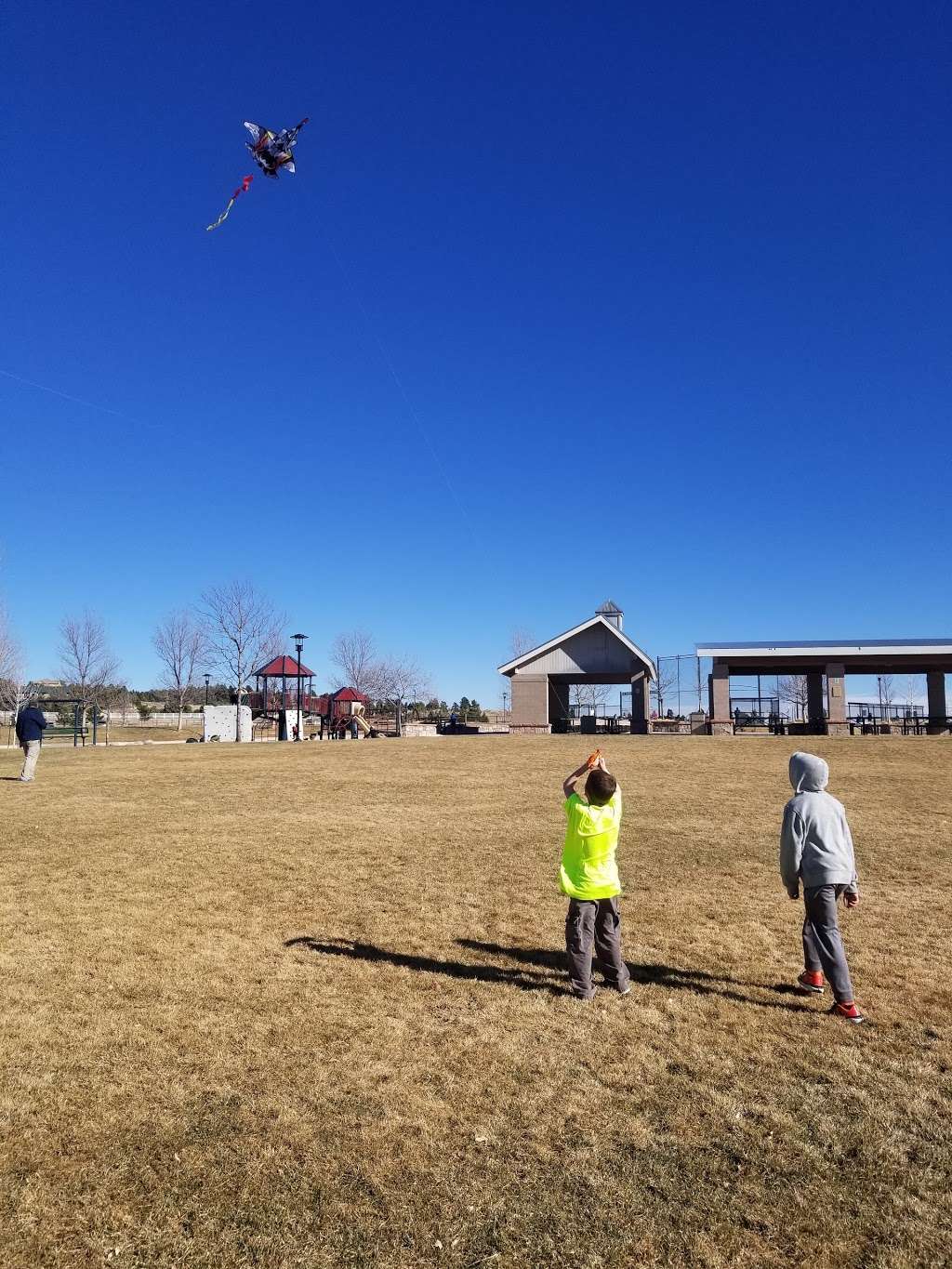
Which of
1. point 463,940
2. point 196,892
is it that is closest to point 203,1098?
point 463,940

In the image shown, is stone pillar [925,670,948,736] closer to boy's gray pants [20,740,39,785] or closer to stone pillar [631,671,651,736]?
stone pillar [631,671,651,736]

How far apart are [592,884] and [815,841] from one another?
164cm

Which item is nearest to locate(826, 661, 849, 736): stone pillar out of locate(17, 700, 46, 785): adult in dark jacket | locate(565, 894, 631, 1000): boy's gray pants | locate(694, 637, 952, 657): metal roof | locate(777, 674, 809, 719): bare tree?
locate(694, 637, 952, 657): metal roof

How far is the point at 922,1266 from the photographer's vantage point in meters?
3.06

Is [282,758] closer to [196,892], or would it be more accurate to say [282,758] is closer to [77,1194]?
[196,892]

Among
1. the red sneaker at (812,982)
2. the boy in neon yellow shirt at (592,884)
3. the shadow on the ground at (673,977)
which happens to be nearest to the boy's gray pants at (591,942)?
→ the boy in neon yellow shirt at (592,884)

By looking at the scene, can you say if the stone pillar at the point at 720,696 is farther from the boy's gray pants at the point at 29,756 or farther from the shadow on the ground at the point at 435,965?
the shadow on the ground at the point at 435,965

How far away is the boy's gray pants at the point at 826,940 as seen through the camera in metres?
5.50

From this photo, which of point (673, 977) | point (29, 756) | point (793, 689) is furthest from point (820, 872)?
point (793, 689)

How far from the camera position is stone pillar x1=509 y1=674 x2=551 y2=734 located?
39906 mm

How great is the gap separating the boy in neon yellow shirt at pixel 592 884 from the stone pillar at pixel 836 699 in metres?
34.8

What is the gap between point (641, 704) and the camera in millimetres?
42219

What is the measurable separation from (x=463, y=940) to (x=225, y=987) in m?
2.13

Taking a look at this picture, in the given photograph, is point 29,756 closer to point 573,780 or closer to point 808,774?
point 573,780
